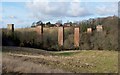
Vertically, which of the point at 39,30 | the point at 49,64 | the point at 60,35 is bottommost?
the point at 49,64

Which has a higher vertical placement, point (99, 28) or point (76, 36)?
point (99, 28)

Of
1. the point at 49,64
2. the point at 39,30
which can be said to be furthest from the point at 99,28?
the point at 49,64

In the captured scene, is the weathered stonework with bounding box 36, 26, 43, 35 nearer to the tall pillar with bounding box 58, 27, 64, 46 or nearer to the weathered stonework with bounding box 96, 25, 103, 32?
the tall pillar with bounding box 58, 27, 64, 46

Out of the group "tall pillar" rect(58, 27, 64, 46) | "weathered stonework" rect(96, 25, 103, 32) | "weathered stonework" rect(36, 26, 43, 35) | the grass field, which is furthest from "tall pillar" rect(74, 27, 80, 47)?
the grass field

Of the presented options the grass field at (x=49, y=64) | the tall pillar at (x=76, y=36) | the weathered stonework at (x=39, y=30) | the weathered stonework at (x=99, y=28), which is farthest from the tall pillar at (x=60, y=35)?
the grass field at (x=49, y=64)

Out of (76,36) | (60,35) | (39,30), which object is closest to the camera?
(76,36)

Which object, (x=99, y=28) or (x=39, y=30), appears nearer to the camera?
(x=39, y=30)

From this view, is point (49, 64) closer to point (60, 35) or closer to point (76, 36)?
point (76, 36)

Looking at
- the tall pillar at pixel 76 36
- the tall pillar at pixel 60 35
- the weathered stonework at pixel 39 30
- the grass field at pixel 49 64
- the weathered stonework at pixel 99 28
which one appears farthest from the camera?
the tall pillar at pixel 60 35

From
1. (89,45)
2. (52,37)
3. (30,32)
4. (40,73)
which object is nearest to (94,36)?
(89,45)

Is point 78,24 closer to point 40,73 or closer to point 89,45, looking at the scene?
point 89,45

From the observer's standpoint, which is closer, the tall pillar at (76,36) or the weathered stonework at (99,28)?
the tall pillar at (76,36)

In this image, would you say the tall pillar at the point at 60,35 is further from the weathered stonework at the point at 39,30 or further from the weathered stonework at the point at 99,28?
the weathered stonework at the point at 99,28

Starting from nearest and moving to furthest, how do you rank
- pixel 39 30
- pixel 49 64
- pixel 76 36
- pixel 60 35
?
pixel 49 64 → pixel 76 36 → pixel 39 30 → pixel 60 35
